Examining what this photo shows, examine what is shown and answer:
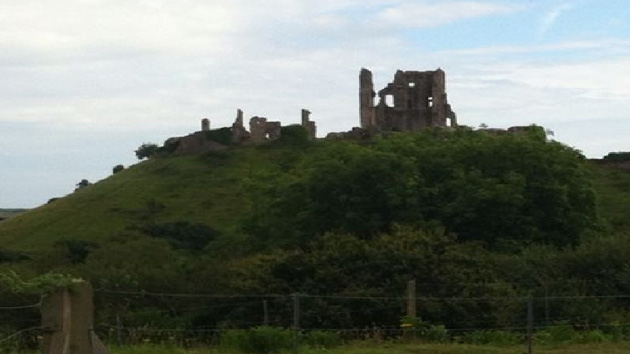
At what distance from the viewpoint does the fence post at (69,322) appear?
11.1 metres

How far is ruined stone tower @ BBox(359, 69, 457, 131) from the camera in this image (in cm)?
10919

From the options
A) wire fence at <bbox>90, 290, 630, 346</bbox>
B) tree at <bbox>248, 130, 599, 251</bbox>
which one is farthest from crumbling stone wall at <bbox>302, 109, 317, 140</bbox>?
wire fence at <bbox>90, 290, 630, 346</bbox>

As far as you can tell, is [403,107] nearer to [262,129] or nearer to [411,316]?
[262,129]

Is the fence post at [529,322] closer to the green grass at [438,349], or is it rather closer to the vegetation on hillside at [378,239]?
the green grass at [438,349]

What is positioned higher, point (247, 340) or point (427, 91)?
point (427, 91)

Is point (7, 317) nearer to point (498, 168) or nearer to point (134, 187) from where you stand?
point (498, 168)

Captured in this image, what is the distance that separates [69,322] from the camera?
1125cm

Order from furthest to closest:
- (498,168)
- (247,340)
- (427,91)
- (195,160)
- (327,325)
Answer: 1. (427,91)
2. (195,160)
3. (498,168)
4. (327,325)
5. (247,340)

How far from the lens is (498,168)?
45.9m

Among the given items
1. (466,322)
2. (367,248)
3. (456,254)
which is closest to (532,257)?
(456,254)

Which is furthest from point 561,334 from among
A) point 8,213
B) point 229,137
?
point 8,213

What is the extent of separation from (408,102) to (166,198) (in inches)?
1334

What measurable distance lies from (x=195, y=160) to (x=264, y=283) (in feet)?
221

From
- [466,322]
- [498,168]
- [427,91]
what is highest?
[427,91]
